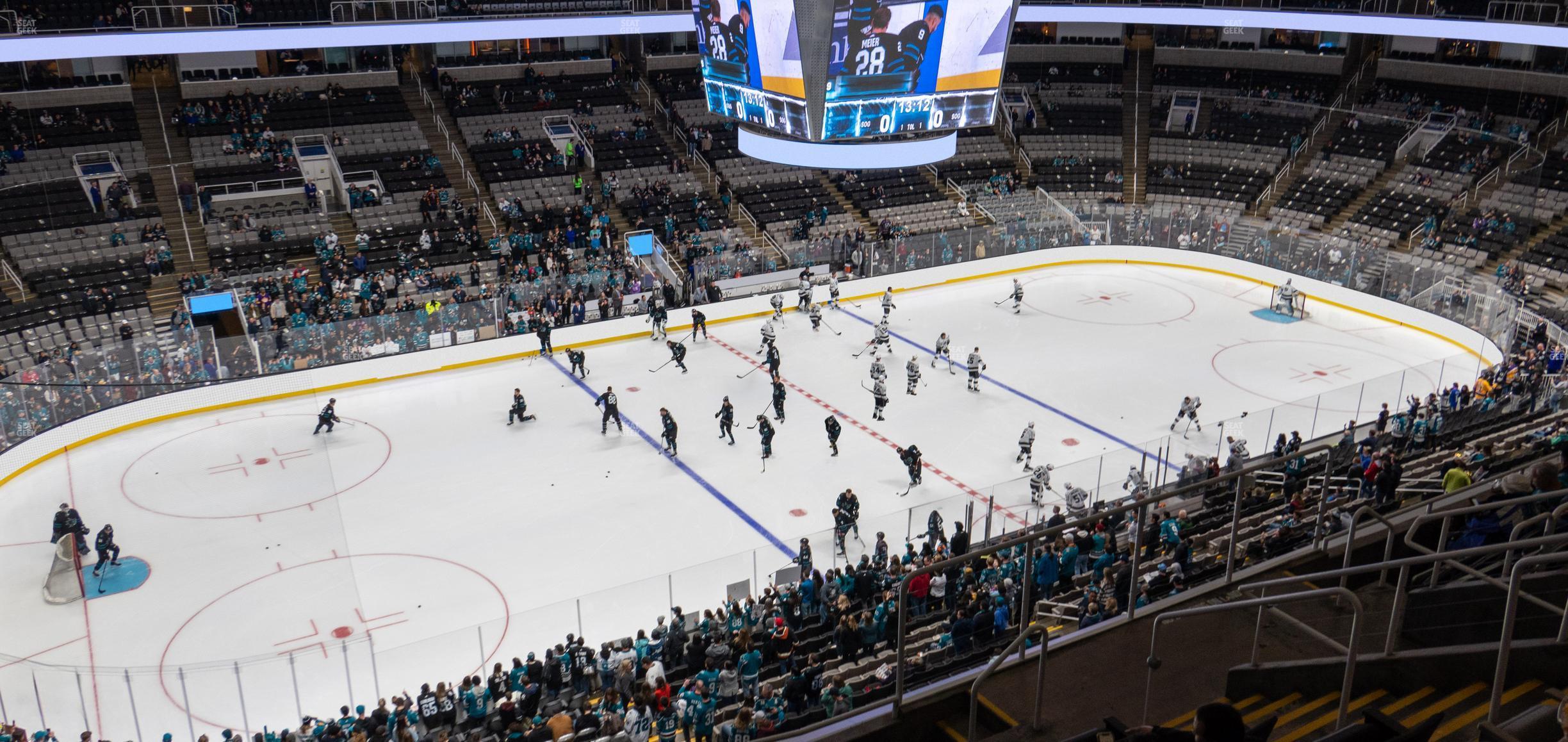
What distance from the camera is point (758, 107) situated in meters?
23.1

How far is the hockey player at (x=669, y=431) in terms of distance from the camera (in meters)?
19.8

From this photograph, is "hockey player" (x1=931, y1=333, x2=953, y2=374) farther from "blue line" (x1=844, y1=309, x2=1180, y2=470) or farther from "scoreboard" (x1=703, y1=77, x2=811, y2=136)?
"scoreboard" (x1=703, y1=77, x2=811, y2=136)

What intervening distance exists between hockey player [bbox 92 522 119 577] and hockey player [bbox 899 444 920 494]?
1185cm

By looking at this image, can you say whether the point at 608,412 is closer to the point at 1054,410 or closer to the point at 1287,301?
the point at 1054,410

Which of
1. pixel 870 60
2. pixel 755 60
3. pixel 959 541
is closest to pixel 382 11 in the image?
pixel 755 60

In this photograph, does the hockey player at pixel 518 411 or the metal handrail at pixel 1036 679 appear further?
the hockey player at pixel 518 411

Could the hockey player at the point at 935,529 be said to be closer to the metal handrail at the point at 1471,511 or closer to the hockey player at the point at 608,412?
the hockey player at the point at 608,412

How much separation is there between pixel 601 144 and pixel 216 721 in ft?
81.4

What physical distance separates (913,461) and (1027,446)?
210 centimetres

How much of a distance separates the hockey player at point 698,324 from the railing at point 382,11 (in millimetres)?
11687

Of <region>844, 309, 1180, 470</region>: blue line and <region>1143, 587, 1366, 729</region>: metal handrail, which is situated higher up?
<region>1143, 587, 1366, 729</region>: metal handrail

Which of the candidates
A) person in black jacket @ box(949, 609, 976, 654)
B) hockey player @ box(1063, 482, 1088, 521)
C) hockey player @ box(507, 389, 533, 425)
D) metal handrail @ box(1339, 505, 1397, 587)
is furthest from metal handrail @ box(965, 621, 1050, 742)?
hockey player @ box(507, 389, 533, 425)

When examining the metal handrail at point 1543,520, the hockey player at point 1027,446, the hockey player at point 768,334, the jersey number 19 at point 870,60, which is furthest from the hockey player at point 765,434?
the metal handrail at point 1543,520

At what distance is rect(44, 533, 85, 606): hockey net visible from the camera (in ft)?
50.8
